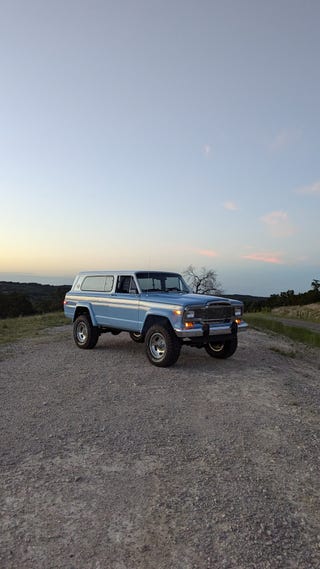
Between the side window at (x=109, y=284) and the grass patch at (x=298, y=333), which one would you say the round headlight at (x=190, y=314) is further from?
the grass patch at (x=298, y=333)

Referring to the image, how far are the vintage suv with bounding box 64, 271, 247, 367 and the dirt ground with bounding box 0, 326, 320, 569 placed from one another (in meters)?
0.85

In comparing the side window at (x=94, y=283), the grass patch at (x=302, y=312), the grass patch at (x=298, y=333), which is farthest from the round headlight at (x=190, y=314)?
the grass patch at (x=302, y=312)

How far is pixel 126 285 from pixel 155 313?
5.68ft

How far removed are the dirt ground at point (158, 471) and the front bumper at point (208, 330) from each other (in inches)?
34.5

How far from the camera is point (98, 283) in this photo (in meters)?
11.9

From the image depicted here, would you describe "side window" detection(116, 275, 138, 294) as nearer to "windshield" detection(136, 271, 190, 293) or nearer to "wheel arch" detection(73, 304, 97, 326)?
"windshield" detection(136, 271, 190, 293)

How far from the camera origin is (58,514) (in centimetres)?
384

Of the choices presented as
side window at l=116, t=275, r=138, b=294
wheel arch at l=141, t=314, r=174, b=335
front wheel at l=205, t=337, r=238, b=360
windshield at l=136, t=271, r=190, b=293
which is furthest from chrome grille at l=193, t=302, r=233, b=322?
side window at l=116, t=275, r=138, b=294

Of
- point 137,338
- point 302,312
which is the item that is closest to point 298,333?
point 302,312

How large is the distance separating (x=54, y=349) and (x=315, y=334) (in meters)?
17.3

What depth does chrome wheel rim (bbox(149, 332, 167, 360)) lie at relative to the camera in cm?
952

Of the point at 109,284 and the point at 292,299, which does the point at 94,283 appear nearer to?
the point at 109,284

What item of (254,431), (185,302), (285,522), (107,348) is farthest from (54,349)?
(285,522)

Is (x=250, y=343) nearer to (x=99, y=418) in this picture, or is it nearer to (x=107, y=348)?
(x=107, y=348)
